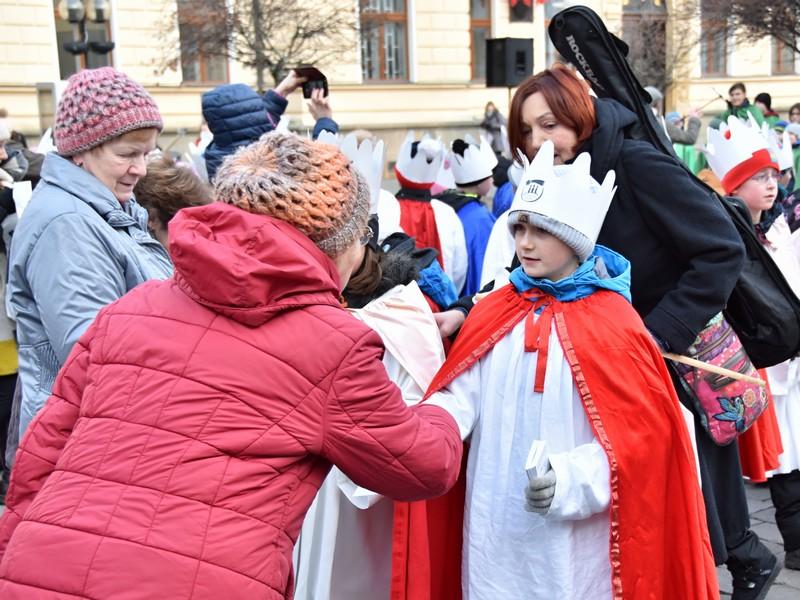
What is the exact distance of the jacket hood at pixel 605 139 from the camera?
335cm

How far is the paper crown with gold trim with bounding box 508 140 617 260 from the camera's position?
293 centimetres

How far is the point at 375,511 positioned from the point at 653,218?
1.25 metres

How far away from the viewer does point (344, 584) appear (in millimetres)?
3418

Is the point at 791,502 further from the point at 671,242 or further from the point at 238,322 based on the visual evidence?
the point at 238,322

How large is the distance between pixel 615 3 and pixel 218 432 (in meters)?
29.2

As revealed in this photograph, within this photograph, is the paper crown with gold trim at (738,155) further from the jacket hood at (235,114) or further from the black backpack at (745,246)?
the jacket hood at (235,114)

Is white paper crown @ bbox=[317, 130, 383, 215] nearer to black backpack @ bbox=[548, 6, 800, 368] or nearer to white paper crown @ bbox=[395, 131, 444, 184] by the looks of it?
black backpack @ bbox=[548, 6, 800, 368]

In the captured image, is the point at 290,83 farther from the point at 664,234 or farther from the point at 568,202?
the point at 568,202

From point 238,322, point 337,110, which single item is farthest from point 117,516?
point 337,110

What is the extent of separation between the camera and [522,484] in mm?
2951

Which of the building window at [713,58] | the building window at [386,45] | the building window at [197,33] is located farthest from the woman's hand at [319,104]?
the building window at [713,58]

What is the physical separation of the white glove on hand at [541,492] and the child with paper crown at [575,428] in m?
0.10

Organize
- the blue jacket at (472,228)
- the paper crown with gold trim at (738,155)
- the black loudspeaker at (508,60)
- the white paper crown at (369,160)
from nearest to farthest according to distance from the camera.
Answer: the white paper crown at (369,160)
the paper crown with gold trim at (738,155)
the blue jacket at (472,228)
the black loudspeaker at (508,60)

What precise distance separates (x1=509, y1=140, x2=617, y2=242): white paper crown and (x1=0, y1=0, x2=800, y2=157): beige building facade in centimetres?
1547
